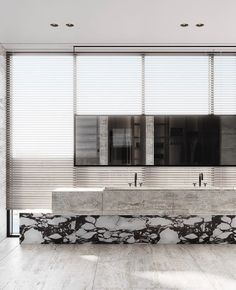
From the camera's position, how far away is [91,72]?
6457 mm

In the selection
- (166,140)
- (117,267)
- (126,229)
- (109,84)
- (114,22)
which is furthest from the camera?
(109,84)

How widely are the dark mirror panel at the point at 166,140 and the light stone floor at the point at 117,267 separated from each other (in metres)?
1.23

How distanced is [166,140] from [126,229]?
138cm

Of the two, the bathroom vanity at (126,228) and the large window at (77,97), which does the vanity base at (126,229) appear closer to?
the bathroom vanity at (126,228)

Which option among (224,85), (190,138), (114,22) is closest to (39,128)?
(114,22)

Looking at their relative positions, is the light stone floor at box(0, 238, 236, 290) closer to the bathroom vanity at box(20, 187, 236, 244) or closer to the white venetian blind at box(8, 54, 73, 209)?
the bathroom vanity at box(20, 187, 236, 244)

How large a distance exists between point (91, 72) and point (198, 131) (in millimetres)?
1790

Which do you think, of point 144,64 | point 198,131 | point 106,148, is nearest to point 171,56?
point 144,64

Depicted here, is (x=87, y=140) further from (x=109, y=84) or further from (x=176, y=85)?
(x=176, y=85)

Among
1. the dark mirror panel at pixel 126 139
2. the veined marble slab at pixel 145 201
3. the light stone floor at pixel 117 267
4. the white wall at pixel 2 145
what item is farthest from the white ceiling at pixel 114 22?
the light stone floor at pixel 117 267

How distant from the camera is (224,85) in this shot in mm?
6438

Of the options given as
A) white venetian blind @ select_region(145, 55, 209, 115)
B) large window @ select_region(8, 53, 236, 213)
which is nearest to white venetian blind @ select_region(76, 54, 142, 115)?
large window @ select_region(8, 53, 236, 213)

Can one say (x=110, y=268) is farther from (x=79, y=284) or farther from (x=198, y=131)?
(x=198, y=131)

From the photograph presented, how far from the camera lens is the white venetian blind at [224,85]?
6430 mm
